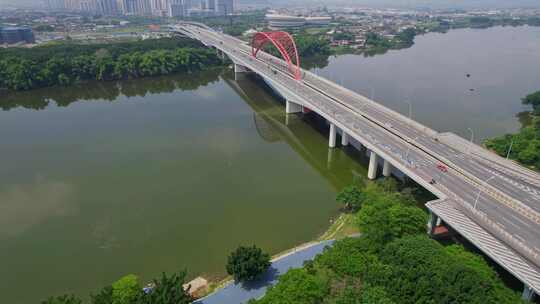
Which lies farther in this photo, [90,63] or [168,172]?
[90,63]

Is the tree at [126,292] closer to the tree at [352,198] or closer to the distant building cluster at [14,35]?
the tree at [352,198]

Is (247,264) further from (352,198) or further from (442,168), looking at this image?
(442,168)

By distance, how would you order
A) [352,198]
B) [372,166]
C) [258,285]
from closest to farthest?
[258,285]
[352,198]
[372,166]

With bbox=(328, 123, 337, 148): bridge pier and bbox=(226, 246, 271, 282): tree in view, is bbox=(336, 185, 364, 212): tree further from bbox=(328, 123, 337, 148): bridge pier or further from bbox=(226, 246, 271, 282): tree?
bbox=(328, 123, 337, 148): bridge pier

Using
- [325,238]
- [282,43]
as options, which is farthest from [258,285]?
[282,43]

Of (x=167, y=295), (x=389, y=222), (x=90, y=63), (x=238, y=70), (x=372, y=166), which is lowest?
(x=372, y=166)

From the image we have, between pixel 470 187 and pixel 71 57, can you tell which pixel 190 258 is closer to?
pixel 470 187

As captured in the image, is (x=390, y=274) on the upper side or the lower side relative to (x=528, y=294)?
upper

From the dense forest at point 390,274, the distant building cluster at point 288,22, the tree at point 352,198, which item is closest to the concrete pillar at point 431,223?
the dense forest at point 390,274
